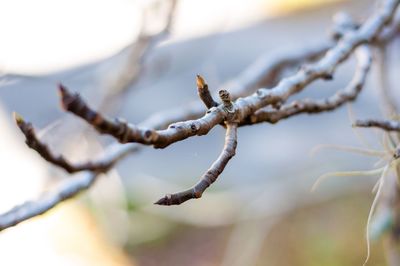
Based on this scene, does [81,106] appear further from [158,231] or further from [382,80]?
[158,231]

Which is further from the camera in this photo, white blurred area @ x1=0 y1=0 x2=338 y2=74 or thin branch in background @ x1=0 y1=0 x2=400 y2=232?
white blurred area @ x1=0 y1=0 x2=338 y2=74

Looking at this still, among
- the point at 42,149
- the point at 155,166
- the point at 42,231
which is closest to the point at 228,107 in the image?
the point at 42,149

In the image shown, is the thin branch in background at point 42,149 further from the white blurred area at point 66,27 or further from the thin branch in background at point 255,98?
the white blurred area at point 66,27

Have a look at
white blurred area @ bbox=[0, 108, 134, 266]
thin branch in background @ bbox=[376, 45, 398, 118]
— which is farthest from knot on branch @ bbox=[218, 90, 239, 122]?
white blurred area @ bbox=[0, 108, 134, 266]

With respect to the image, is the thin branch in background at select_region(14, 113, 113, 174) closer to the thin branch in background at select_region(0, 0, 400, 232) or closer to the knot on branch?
the thin branch in background at select_region(0, 0, 400, 232)

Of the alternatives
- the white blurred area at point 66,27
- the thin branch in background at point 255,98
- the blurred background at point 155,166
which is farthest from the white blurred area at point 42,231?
the thin branch in background at point 255,98

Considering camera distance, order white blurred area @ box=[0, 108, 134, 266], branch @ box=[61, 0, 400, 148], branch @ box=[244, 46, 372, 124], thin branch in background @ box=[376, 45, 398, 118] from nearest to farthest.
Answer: branch @ box=[61, 0, 400, 148] → branch @ box=[244, 46, 372, 124] → thin branch in background @ box=[376, 45, 398, 118] → white blurred area @ box=[0, 108, 134, 266]

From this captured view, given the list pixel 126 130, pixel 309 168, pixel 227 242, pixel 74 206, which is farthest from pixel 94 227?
pixel 126 130
